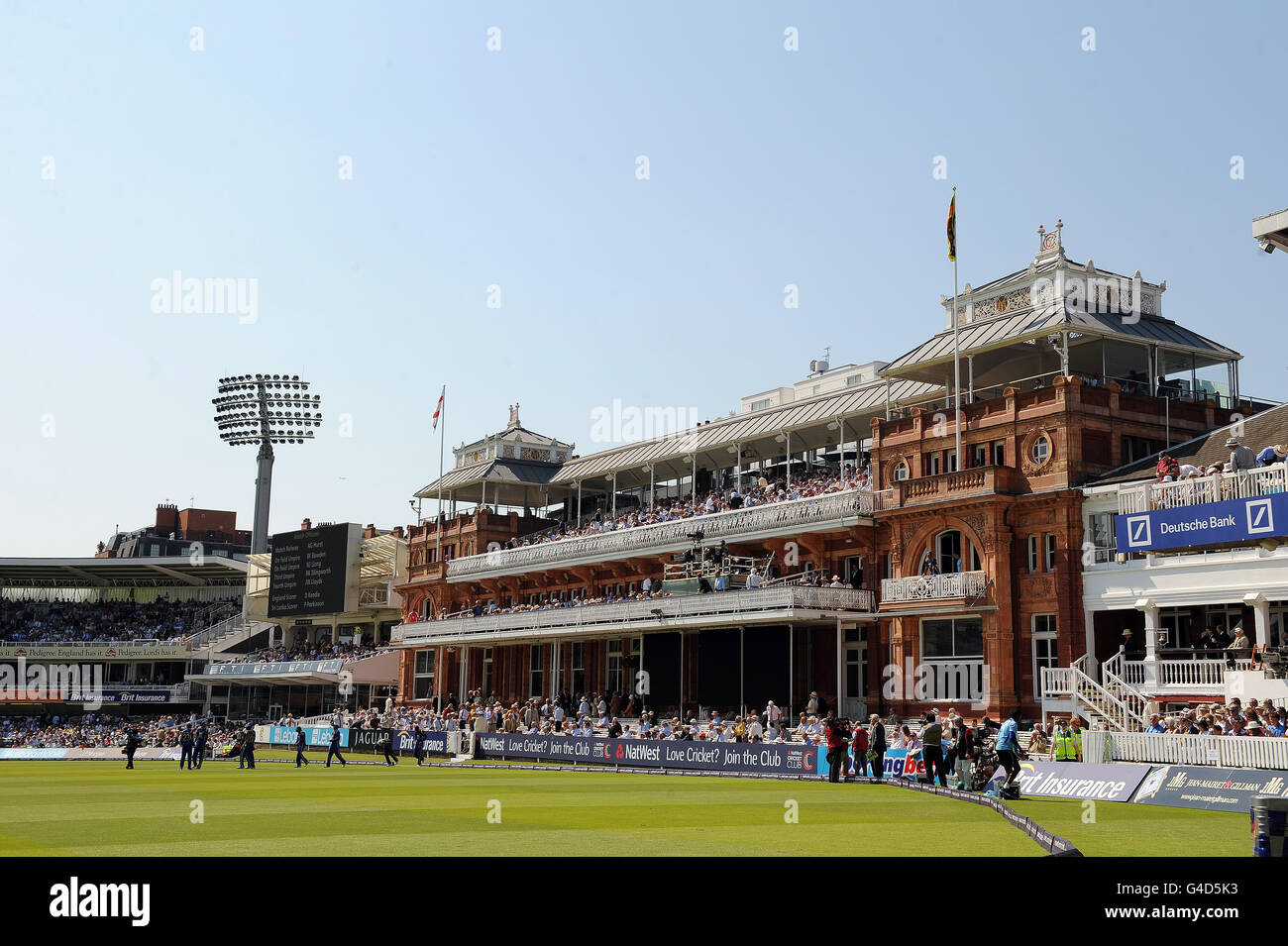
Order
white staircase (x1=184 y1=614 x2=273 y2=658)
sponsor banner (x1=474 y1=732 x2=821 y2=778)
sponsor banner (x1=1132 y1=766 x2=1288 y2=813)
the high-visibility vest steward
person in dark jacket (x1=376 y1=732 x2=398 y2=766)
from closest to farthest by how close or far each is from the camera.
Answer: sponsor banner (x1=1132 y1=766 x2=1288 y2=813) < the high-visibility vest steward < sponsor banner (x1=474 y1=732 x2=821 y2=778) < person in dark jacket (x1=376 y1=732 x2=398 y2=766) < white staircase (x1=184 y1=614 x2=273 y2=658)

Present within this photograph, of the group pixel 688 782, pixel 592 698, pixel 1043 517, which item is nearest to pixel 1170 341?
pixel 1043 517

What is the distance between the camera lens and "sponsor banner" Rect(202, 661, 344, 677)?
6825 centimetres

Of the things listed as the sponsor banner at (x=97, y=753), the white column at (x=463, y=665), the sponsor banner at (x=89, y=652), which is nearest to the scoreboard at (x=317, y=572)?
the sponsor banner at (x=89, y=652)

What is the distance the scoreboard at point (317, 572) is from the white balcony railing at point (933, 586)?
40.6 m

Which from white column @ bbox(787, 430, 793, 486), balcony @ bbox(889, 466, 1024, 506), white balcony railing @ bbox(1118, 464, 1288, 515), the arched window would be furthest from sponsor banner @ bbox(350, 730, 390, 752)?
white balcony railing @ bbox(1118, 464, 1288, 515)

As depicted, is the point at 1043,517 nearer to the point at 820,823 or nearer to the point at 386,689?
the point at 820,823

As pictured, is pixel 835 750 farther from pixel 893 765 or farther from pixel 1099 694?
pixel 1099 694

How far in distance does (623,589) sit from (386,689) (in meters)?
22.2

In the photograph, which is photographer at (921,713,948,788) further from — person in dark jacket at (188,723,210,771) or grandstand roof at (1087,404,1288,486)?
person in dark jacket at (188,723,210,771)

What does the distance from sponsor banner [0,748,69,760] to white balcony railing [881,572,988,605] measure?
38933mm

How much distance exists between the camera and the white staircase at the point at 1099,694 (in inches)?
1286

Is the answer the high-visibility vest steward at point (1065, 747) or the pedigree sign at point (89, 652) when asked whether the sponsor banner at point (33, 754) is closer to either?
the pedigree sign at point (89, 652)
